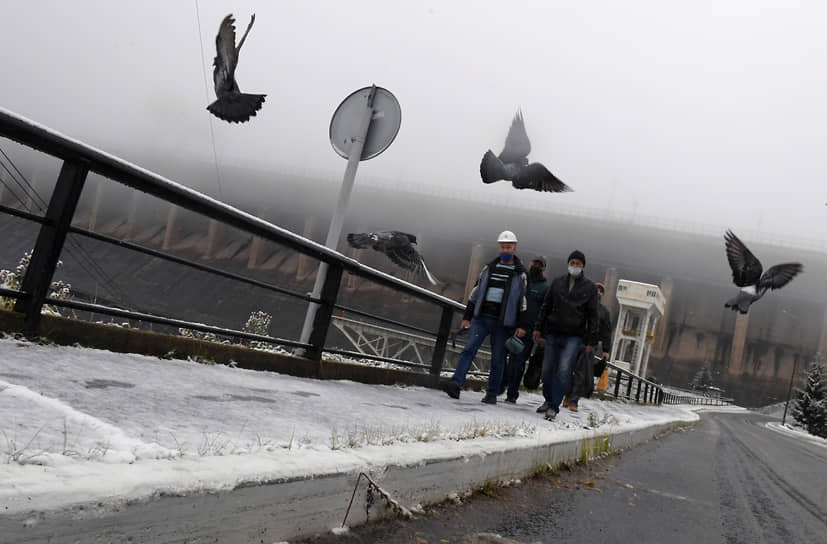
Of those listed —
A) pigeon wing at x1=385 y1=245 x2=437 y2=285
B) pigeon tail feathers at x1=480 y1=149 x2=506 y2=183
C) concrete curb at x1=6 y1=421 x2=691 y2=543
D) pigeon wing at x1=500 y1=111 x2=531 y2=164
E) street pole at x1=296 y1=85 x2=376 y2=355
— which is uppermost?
pigeon wing at x1=500 y1=111 x2=531 y2=164

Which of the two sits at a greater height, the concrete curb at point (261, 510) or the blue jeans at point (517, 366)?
the blue jeans at point (517, 366)

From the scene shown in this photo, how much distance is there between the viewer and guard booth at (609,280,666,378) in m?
48.8

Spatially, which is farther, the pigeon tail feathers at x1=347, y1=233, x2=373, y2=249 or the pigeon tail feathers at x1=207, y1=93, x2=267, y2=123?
the pigeon tail feathers at x1=347, y1=233, x2=373, y2=249

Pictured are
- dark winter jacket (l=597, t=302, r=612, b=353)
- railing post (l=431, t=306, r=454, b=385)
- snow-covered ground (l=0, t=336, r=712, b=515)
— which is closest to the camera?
snow-covered ground (l=0, t=336, r=712, b=515)

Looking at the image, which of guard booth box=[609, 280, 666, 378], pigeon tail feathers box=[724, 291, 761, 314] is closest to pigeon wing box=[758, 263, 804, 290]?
pigeon tail feathers box=[724, 291, 761, 314]

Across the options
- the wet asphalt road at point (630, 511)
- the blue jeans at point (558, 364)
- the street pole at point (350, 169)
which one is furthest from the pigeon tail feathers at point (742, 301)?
the street pole at point (350, 169)

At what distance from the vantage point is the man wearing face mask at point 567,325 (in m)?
6.02

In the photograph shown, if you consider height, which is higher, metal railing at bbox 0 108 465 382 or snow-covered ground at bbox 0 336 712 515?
metal railing at bbox 0 108 465 382

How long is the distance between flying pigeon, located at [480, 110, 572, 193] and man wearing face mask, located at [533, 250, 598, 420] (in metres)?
1.58

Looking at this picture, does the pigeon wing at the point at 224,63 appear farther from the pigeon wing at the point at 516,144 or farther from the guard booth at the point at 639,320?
the guard booth at the point at 639,320

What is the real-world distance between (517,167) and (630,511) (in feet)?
15.9

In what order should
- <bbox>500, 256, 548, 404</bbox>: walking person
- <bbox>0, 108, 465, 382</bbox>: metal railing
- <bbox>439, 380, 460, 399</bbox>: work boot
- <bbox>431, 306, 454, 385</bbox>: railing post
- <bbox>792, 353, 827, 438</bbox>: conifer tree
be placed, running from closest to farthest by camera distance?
<bbox>0, 108, 465, 382</bbox>: metal railing
<bbox>439, 380, 460, 399</bbox>: work boot
<bbox>500, 256, 548, 404</bbox>: walking person
<bbox>431, 306, 454, 385</bbox>: railing post
<bbox>792, 353, 827, 438</bbox>: conifer tree

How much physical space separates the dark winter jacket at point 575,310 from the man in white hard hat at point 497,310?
0.34 metres

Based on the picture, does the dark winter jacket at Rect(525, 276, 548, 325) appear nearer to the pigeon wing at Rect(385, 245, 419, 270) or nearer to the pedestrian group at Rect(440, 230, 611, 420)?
the pedestrian group at Rect(440, 230, 611, 420)
